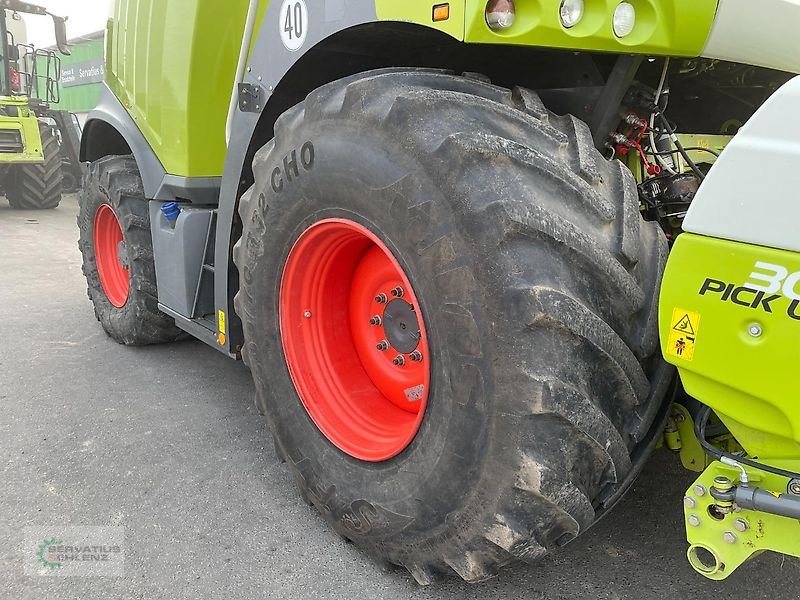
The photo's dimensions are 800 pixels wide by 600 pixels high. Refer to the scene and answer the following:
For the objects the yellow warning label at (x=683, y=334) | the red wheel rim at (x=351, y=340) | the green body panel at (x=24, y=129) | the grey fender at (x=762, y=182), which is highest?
the grey fender at (x=762, y=182)

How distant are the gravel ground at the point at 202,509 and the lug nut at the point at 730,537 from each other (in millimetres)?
622

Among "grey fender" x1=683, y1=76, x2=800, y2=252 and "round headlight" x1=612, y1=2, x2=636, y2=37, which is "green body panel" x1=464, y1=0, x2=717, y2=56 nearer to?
"round headlight" x1=612, y1=2, x2=636, y2=37

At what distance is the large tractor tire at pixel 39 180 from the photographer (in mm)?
11336

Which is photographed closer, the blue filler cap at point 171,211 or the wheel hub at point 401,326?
the wheel hub at point 401,326

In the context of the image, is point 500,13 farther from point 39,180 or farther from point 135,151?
point 39,180

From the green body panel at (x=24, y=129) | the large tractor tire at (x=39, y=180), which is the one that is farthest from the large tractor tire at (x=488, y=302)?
the large tractor tire at (x=39, y=180)

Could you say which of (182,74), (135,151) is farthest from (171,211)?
(182,74)

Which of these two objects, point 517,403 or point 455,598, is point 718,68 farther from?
point 455,598

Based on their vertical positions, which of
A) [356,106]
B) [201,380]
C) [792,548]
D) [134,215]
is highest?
[356,106]

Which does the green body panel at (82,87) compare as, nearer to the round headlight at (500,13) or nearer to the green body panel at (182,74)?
the green body panel at (182,74)

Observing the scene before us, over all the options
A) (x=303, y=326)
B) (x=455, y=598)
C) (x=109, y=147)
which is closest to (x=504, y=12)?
(x=303, y=326)

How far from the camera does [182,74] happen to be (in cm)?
297

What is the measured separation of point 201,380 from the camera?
3811 millimetres

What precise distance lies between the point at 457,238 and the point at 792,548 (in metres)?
1.04
